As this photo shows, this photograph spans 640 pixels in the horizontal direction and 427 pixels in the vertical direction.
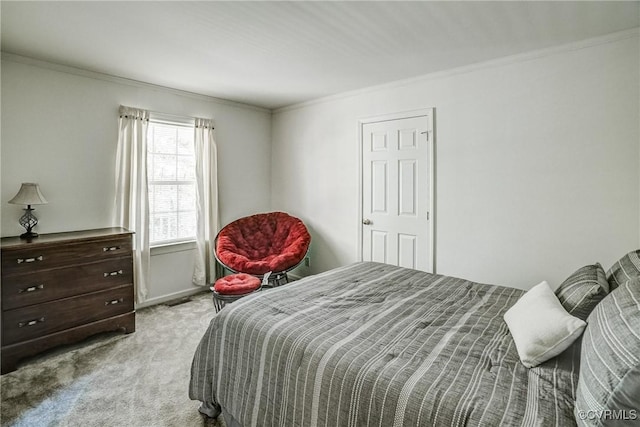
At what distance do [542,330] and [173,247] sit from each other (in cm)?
378

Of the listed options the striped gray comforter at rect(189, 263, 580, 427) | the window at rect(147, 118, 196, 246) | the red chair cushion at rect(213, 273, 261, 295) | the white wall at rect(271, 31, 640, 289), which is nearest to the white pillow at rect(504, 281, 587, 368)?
the striped gray comforter at rect(189, 263, 580, 427)

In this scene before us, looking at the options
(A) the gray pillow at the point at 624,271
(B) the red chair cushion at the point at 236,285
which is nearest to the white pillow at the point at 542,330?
(A) the gray pillow at the point at 624,271

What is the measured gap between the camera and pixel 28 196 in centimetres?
272

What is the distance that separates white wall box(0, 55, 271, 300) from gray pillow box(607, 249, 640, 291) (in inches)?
159

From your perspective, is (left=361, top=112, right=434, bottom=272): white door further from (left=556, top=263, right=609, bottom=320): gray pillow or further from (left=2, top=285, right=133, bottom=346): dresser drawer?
(left=2, top=285, right=133, bottom=346): dresser drawer

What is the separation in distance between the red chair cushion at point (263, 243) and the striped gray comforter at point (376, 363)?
154cm

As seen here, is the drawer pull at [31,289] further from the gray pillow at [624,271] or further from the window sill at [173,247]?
the gray pillow at [624,271]

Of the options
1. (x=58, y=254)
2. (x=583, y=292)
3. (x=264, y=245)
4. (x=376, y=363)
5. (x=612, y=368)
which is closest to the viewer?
(x=612, y=368)

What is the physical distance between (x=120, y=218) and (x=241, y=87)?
200 cm

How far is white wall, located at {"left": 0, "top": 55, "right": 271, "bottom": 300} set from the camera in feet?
9.36

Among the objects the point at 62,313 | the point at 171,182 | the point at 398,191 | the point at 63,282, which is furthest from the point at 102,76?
the point at 398,191

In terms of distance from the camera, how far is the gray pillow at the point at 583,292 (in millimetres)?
1456

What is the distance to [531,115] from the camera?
2785mm

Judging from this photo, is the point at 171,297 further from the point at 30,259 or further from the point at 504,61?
the point at 504,61
